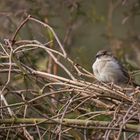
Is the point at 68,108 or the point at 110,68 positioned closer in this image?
the point at 68,108

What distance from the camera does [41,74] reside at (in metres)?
3.18

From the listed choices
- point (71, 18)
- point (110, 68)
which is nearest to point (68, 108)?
point (110, 68)

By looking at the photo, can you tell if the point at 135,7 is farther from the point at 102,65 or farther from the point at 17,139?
the point at 17,139

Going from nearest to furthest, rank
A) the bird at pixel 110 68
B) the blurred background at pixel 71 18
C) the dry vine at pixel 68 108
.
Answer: the dry vine at pixel 68 108 < the bird at pixel 110 68 < the blurred background at pixel 71 18

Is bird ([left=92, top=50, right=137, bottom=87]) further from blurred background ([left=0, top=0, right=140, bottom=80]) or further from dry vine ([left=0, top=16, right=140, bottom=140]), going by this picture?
dry vine ([left=0, top=16, right=140, bottom=140])

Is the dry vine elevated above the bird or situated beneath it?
→ elevated above

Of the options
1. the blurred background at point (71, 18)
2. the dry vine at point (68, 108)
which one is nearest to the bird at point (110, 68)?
the blurred background at point (71, 18)

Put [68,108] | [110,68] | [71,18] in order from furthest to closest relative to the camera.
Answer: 1. [71,18]
2. [110,68]
3. [68,108]

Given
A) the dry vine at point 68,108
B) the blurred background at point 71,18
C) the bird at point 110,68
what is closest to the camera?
the dry vine at point 68,108

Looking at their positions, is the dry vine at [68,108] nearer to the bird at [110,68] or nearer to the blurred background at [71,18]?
the bird at [110,68]

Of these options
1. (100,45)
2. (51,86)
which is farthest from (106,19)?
(51,86)

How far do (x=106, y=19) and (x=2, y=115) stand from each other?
4429 mm

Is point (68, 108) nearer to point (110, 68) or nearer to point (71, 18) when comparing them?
point (110, 68)

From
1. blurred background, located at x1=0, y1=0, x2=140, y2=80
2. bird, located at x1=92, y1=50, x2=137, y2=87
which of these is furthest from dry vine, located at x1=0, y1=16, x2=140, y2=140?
blurred background, located at x1=0, y1=0, x2=140, y2=80
